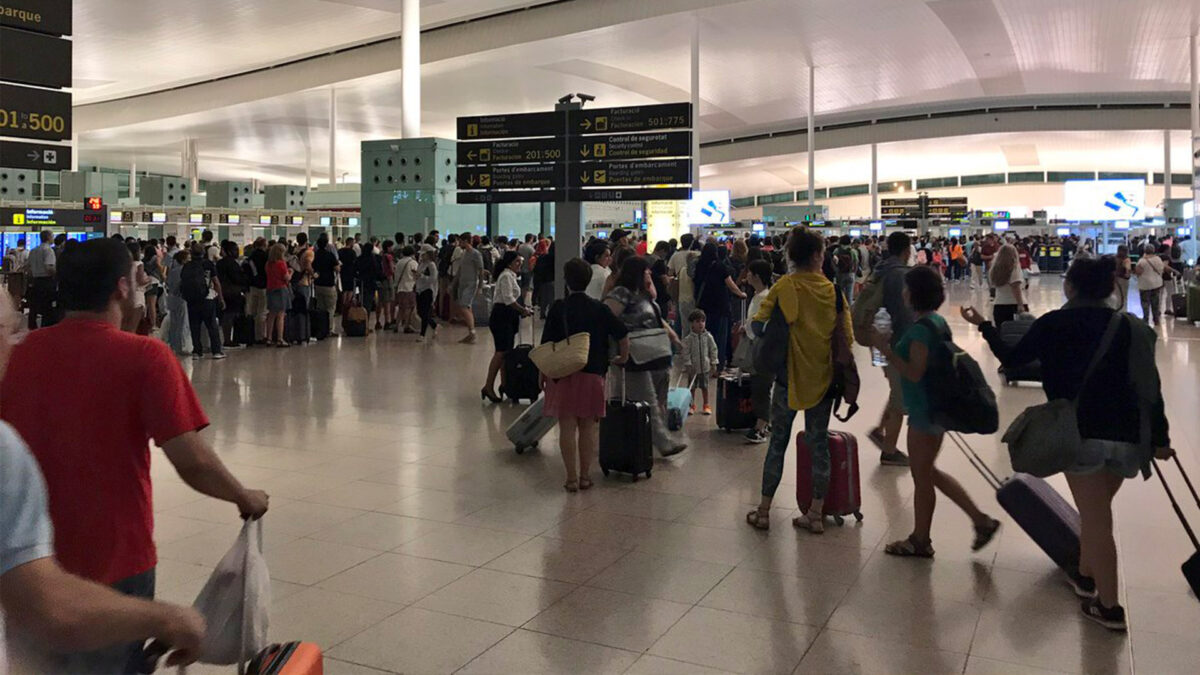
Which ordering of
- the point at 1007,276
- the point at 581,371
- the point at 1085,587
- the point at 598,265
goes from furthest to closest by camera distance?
the point at 1007,276 → the point at 598,265 → the point at 581,371 → the point at 1085,587

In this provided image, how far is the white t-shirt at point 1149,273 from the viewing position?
1773 centimetres

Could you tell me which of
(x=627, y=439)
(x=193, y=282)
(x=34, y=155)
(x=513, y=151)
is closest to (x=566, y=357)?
(x=627, y=439)

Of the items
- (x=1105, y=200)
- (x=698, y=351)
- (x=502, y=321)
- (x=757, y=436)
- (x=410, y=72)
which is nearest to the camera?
(x=757, y=436)

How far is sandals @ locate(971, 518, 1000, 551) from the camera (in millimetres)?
5418

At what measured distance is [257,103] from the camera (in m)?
33.6

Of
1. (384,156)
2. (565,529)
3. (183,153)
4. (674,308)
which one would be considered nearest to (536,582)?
(565,529)

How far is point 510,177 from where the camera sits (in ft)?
38.1

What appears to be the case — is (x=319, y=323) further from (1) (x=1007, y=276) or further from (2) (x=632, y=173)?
(1) (x=1007, y=276)

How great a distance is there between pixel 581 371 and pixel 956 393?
251 cm

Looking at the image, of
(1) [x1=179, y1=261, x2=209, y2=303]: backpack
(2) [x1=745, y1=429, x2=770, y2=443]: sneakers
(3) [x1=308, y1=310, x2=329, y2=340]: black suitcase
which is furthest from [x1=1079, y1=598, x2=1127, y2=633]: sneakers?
(3) [x1=308, y1=310, x2=329, y2=340]: black suitcase

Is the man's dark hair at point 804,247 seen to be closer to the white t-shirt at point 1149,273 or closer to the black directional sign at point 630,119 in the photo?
the black directional sign at point 630,119

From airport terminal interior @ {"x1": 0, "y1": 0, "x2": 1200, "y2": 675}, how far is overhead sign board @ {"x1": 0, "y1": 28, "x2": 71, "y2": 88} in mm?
23

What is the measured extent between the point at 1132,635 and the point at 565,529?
9.60ft

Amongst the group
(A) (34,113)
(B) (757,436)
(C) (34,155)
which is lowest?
(B) (757,436)
